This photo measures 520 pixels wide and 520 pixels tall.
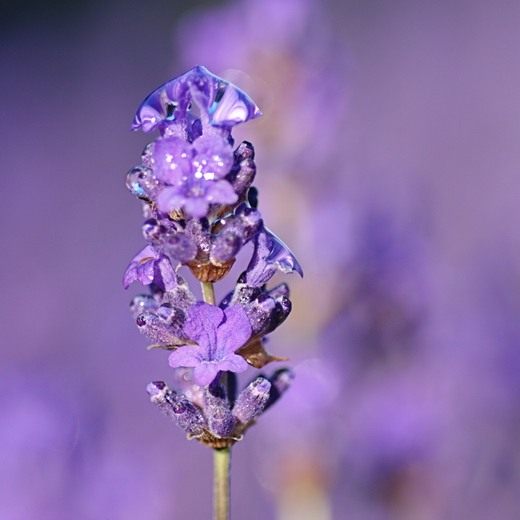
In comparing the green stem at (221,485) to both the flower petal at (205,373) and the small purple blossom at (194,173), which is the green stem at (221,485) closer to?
A: the flower petal at (205,373)

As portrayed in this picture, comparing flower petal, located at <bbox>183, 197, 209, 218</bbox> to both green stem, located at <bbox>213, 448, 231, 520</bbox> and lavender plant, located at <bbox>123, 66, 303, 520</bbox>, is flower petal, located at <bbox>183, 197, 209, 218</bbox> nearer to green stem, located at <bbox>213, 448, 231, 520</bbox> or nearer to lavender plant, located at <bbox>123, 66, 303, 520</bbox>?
lavender plant, located at <bbox>123, 66, 303, 520</bbox>

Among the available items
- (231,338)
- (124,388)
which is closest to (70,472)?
(231,338)

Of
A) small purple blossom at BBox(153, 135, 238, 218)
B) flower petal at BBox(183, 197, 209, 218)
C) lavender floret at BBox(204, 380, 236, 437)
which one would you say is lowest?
lavender floret at BBox(204, 380, 236, 437)

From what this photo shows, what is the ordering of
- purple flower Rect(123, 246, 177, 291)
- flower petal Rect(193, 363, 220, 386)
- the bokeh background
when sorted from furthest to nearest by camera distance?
1. the bokeh background
2. purple flower Rect(123, 246, 177, 291)
3. flower petal Rect(193, 363, 220, 386)

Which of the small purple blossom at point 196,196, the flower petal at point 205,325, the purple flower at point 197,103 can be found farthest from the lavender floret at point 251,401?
the purple flower at point 197,103

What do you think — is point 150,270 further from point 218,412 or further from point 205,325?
point 218,412

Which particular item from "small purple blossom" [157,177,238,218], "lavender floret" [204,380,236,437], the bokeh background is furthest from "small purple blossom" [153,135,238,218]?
the bokeh background

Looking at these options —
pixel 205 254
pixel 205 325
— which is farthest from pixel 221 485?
pixel 205 254
